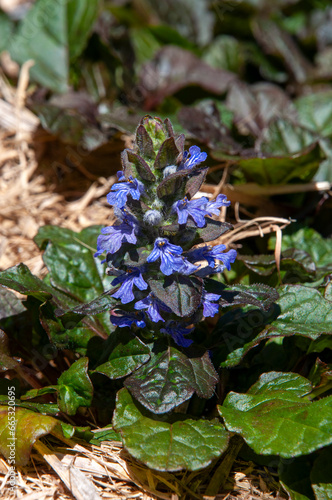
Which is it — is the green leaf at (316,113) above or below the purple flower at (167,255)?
below

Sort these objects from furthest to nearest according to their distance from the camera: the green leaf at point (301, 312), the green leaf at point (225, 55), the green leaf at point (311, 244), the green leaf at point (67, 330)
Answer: the green leaf at point (225, 55) → the green leaf at point (311, 244) → the green leaf at point (67, 330) → the green leaf at point (301, 312)

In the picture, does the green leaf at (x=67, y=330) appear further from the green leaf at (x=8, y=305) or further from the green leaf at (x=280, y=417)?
the green leaf at (x=280, y=417)

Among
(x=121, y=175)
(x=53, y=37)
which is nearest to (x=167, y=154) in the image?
(x=121, y=175)

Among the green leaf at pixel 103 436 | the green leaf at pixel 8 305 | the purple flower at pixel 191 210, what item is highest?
the purple flower at pixel 191 210

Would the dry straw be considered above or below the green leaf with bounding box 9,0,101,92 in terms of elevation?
below

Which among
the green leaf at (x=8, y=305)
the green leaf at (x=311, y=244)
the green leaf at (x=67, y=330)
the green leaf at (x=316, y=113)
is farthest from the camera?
the green leaf at (x=316, y=113)

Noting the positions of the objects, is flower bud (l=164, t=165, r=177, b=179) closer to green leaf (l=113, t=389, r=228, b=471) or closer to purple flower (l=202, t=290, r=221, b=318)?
purple flower (l=202, t=290, r=221, b=318)

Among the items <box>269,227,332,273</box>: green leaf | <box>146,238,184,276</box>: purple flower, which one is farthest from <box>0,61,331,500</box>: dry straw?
<box>146,238,184,276</box>: purple flower

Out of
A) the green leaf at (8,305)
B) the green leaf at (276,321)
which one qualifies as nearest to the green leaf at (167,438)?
the green leaf at (276,321)
